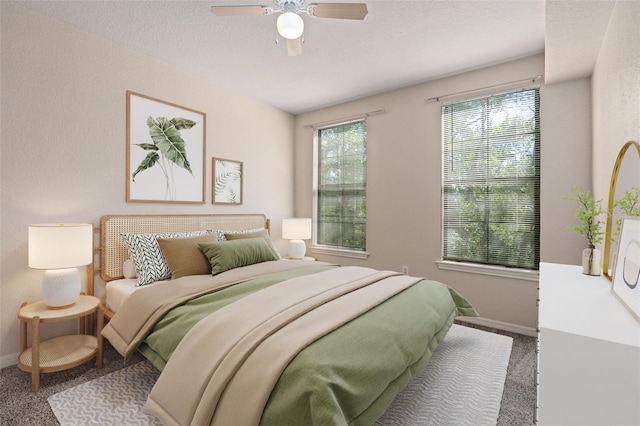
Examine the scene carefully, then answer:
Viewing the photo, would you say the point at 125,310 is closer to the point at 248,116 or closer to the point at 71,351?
the point at 71,351

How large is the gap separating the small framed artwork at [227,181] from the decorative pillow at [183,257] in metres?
1.04

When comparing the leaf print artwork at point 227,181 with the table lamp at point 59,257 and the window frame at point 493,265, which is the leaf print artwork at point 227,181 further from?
the window frame at point 493,265

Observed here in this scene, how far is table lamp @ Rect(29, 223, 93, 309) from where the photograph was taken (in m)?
2.04

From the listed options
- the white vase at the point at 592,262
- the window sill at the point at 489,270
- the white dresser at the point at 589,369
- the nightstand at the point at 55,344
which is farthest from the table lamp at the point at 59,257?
the window sill at the point at 489,270

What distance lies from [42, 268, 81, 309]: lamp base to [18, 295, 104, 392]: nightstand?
5 cm

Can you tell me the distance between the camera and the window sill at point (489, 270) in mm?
2895

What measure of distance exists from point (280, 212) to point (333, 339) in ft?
10.6

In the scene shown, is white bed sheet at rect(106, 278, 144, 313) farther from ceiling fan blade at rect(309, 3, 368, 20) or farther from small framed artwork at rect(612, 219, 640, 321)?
small framed artwork at rect(612, 219, 640, 321)

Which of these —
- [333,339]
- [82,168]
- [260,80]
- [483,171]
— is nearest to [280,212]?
[260,80]

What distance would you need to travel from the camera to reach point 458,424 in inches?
65.6

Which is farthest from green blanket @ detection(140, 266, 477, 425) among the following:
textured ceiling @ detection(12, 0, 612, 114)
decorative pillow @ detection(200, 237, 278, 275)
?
textured ceiling @ detection(12, 0, 612, 114)

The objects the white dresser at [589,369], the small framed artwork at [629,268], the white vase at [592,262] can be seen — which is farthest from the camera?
the white vase at [592,262]

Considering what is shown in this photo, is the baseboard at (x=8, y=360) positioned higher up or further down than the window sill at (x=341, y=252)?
further down

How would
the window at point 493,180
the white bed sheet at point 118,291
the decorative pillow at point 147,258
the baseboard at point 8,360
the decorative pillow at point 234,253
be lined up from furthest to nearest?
the window at point 493,180
the decorative pillow at point 234,253
the decorative pillow at point 147,258
the white bed sheet at point 118,291
the baseboard at point 8,360
